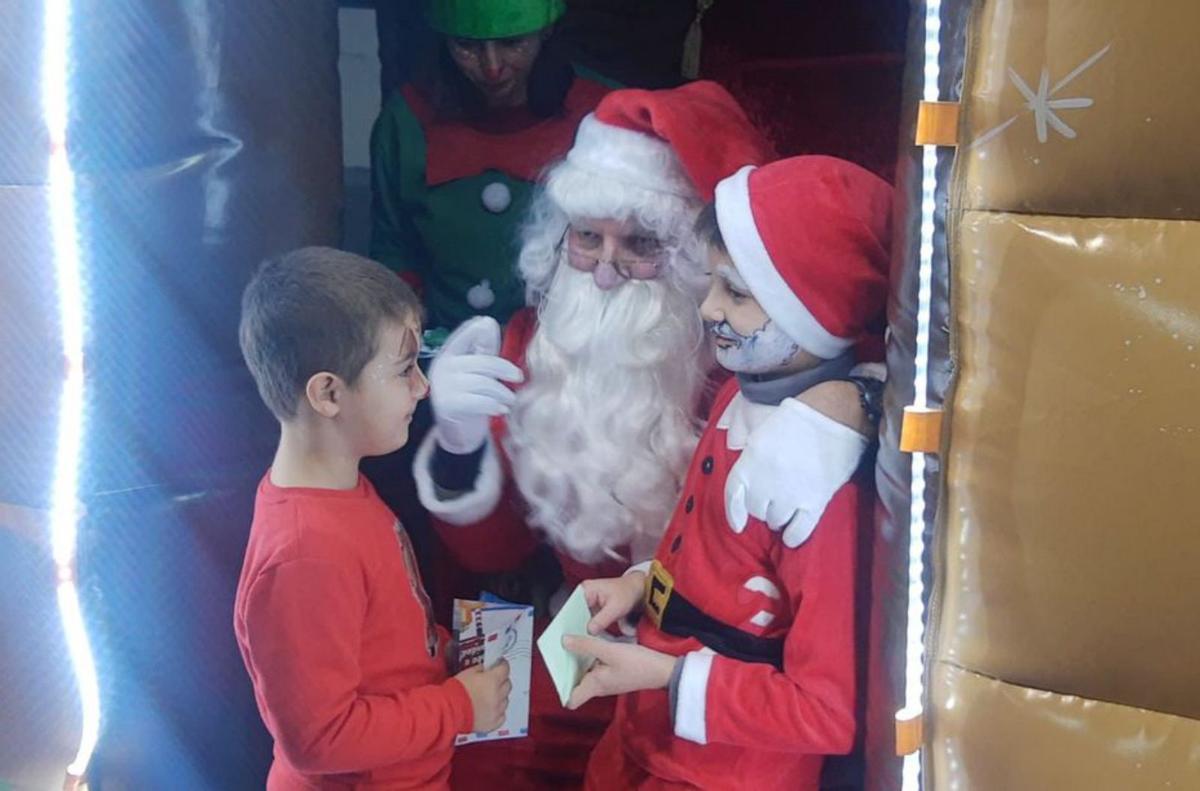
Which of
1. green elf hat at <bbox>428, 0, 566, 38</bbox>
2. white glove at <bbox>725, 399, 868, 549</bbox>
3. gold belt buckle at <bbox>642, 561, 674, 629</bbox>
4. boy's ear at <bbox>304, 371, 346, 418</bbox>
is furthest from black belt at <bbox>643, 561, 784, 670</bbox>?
green elf hat at <bbox>428, 0, 566, 38</bbox>

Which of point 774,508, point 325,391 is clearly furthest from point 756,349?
point 325,391

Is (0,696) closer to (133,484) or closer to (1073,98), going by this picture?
(133,484)

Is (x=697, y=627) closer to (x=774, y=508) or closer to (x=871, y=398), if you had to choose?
(x=774, y=508)

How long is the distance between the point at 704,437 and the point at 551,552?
8.6 inches

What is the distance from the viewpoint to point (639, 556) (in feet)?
3.63

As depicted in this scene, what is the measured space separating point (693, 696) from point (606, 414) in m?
0.29

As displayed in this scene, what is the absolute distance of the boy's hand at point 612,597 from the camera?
3.49 feet

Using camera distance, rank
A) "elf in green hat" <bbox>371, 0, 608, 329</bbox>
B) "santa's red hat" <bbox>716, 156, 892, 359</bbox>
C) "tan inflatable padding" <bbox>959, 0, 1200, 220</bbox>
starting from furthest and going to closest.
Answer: "elf in green hat" <bbox>371, 0, 608, 329</bbox>
"santa's red hat" <bbox>716, 156, 892, 359</bbox>
"tan inflatable padding" <bbox>959, 0, 1200, 220</bbox>

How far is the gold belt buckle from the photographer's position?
1033 mm

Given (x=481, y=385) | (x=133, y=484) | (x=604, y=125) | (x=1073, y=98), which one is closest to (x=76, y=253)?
(x=133, y=484)

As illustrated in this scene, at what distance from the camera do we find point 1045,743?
2.84ft

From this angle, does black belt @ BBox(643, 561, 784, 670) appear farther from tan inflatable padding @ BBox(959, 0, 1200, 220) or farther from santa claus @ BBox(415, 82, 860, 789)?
tan inflatable padding @ BBox(959, 0, 1200, 220)

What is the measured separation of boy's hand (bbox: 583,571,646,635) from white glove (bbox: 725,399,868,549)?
178 millimetres

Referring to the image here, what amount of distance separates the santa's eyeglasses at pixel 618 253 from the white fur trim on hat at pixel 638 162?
0.05 m
